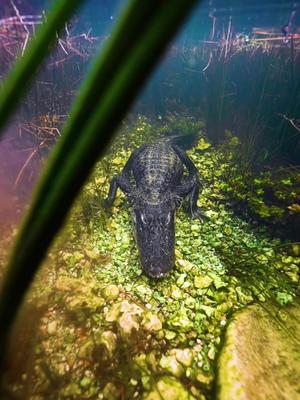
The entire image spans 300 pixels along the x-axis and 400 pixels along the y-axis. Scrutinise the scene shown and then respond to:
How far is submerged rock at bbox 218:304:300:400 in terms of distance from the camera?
7.06ft

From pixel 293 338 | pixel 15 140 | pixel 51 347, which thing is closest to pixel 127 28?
pixel 51 347

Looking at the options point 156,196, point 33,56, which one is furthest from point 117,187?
point 33,56

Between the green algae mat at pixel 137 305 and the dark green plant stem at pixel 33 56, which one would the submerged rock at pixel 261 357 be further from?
the dark green plant stem at pixel 33 56

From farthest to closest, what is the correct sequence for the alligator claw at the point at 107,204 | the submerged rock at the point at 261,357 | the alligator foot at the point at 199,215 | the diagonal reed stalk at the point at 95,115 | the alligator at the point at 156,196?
the alligator claw at the point at 107,204
the alligator foot at the point at 199,215
the alligator at the point at 156,196
the submerged rock at the point at 261,357
the diagonal reed stalk at the point at 95,115

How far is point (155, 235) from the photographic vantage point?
3646mm

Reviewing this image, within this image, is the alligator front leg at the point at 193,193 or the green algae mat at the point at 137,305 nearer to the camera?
the green algae mat at the point at 137,305

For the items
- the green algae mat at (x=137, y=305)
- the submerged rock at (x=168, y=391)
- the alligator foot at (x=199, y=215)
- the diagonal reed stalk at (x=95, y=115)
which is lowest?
the submerged rock at (x=168, y=391)

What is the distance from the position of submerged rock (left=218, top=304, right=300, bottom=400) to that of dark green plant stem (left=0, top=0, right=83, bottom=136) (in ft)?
7.99

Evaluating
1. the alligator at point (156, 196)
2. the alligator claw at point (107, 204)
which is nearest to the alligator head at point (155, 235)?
the alligator at point (156, 196)

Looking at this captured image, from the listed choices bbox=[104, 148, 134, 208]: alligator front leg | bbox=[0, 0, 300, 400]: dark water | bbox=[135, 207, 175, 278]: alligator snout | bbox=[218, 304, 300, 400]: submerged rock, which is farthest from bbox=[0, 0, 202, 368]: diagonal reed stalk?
bbox=[104, 148, 134, 208]: alligator front leg

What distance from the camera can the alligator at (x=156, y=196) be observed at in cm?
343

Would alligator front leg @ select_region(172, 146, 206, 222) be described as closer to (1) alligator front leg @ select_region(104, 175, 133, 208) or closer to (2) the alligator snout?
(2) the alligator snout

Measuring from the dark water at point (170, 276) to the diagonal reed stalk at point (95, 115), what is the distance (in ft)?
0.12

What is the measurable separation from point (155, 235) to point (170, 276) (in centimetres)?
56
